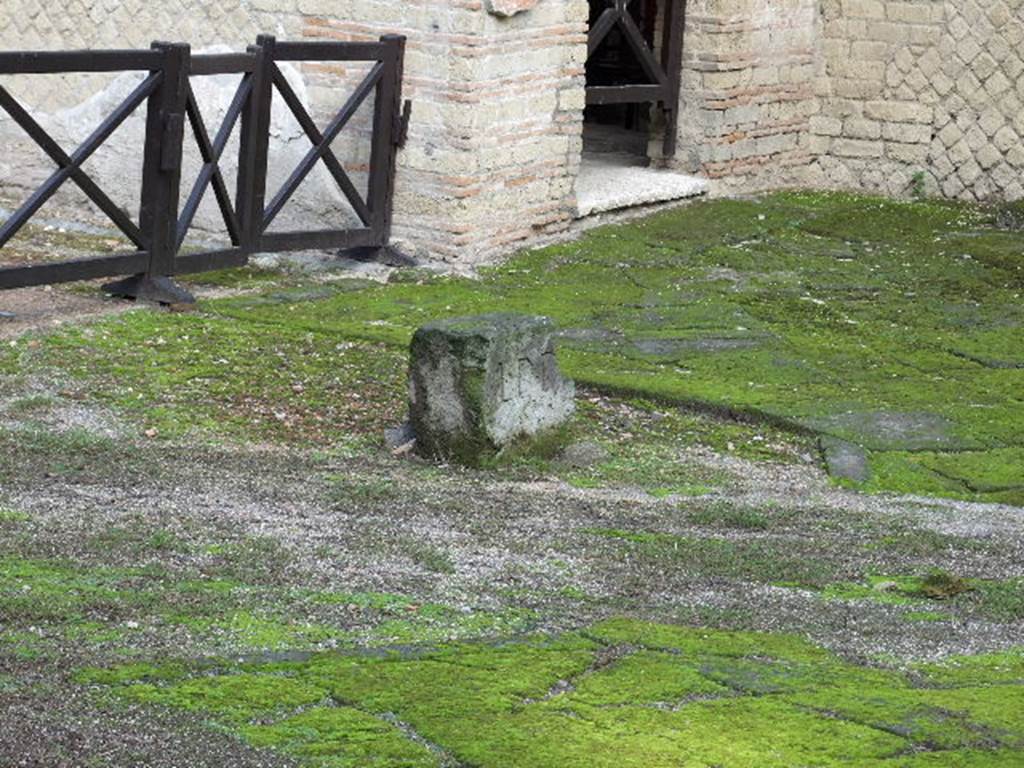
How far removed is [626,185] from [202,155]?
11.4 feet

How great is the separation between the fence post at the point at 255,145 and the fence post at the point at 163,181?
518 mm

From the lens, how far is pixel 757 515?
6.17 m

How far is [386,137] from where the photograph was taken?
10211 millimetres

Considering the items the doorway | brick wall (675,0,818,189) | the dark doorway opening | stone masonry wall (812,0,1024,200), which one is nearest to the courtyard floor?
the doorway

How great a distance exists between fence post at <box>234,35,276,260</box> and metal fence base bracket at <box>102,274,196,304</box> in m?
0.62

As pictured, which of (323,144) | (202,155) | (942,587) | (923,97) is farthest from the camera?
(923,97)

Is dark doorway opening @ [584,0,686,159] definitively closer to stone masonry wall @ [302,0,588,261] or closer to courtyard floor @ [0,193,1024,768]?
stone masonry wall @ [302,0,588,261]

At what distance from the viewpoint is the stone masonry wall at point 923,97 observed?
12.7 meters

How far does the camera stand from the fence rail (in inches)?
338

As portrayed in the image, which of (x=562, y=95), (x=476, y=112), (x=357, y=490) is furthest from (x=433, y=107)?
(x=357, y=490)

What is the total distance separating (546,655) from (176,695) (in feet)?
2.82

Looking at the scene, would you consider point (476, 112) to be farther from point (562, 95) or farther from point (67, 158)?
point (67, 158)

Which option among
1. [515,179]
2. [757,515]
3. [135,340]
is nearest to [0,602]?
[757,515]

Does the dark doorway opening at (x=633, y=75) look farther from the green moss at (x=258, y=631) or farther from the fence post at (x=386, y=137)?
the green moss at (x=258, y=631)
